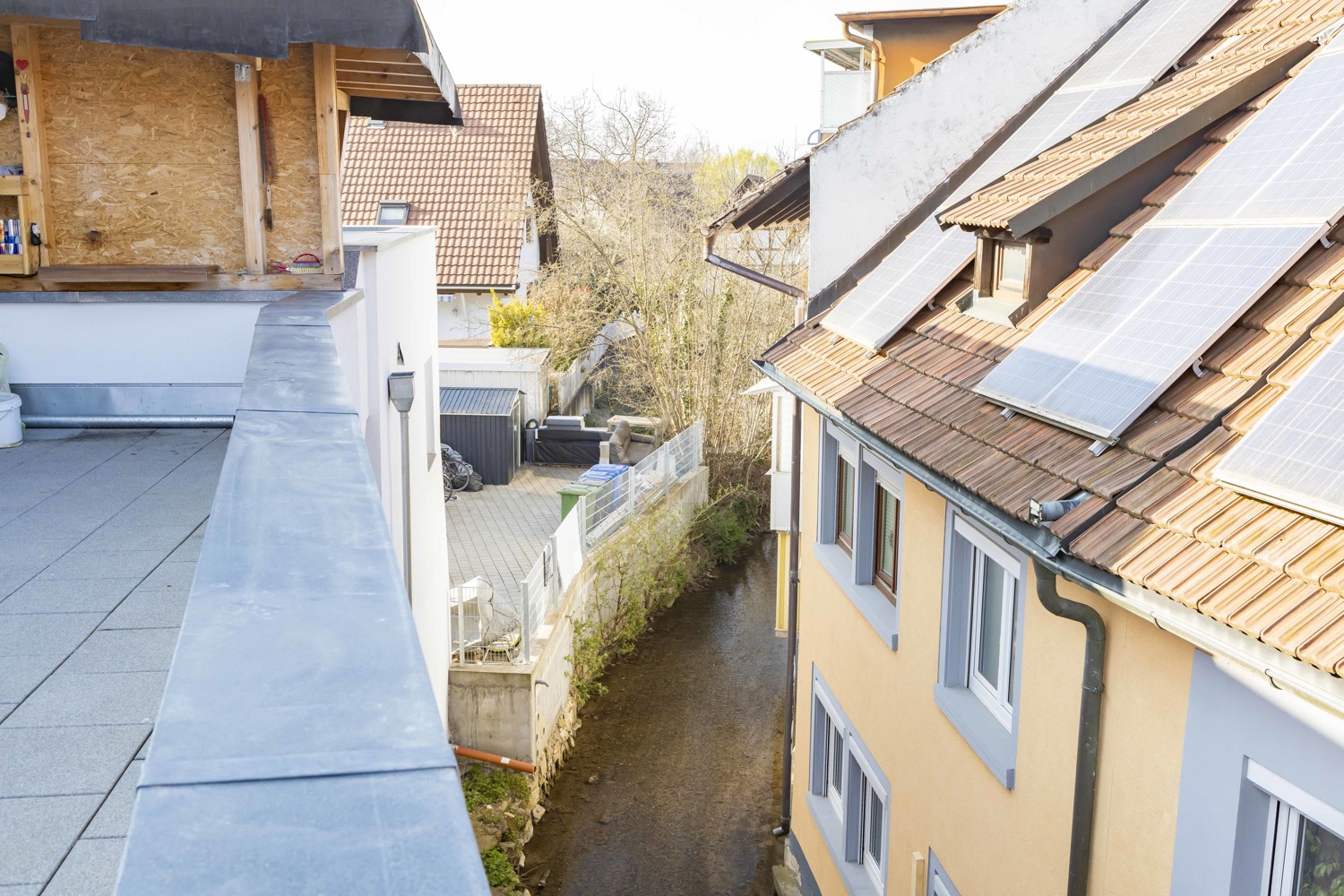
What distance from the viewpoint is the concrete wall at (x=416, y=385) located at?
8250mm

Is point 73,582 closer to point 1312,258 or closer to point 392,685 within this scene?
point 392,685

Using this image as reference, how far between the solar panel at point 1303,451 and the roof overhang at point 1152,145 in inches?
81.0

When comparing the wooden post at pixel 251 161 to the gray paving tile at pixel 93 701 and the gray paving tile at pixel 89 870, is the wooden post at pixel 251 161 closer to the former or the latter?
the gray paving tile at pixel 93 701

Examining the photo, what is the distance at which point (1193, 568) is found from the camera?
3.70 meters

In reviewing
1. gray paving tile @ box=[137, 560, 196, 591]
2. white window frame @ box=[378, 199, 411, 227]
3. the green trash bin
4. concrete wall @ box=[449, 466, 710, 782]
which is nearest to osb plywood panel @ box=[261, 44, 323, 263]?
gray paving tile @ box=[137, 560, 196, 591]

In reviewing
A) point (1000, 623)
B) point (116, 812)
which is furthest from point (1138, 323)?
point (116, 812)

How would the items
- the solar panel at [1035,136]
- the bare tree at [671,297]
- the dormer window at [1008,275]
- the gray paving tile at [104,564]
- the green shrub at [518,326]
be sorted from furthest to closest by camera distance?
the green shrub at [518,326] → the bare tree at [671,297] → the solar panel at [1035,136] → the dormer window at [1008,275] → the gray paving tile at [104,564]

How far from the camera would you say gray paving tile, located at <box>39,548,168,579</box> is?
13.8ft

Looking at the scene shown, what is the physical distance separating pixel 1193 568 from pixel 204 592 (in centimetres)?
282

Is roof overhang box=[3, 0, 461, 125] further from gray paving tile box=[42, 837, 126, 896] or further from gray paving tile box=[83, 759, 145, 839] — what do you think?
gray paving tile box=[42, 837, 126, 896]

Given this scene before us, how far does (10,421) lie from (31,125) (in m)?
2.39

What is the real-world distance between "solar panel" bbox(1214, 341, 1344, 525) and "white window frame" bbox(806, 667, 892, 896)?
4483 mm

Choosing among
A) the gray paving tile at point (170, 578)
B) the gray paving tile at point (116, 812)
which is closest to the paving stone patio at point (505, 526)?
the gray paving tile at point (170, 578)

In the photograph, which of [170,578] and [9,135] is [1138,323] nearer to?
[170,578]
